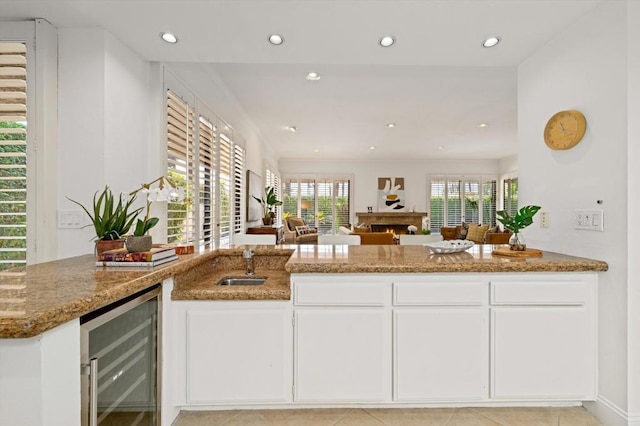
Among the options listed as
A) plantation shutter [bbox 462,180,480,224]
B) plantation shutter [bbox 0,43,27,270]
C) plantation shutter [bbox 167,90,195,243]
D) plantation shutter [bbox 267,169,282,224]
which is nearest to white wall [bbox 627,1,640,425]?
plantation shutter [bbox 167,90,195,243]

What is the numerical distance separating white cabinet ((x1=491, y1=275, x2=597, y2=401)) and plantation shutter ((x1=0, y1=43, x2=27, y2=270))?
3.06 meters

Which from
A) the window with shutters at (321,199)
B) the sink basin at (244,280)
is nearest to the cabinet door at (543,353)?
the sink basin at (244,280)

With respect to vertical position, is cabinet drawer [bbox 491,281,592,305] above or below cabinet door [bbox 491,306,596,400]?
above

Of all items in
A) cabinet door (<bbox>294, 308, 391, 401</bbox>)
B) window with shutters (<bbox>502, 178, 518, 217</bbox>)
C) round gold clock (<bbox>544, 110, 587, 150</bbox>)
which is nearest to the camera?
cabinet door (<bbox>294, 308, 391, 401</bbox>)

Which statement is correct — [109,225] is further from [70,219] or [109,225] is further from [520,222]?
[520,222]

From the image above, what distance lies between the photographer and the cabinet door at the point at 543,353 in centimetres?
195

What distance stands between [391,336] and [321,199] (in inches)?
326

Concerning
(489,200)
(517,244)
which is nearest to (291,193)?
(489,200)

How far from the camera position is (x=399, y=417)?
198 cm

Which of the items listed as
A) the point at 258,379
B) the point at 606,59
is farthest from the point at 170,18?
the point at 606,59

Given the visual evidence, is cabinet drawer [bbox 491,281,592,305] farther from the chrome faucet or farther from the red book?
the red book

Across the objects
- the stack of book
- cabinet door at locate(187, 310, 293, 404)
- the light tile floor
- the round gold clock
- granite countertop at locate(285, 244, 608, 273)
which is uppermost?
the round gold clock

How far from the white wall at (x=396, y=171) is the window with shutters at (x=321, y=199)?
249 millimetres

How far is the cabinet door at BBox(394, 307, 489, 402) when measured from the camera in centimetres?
194
